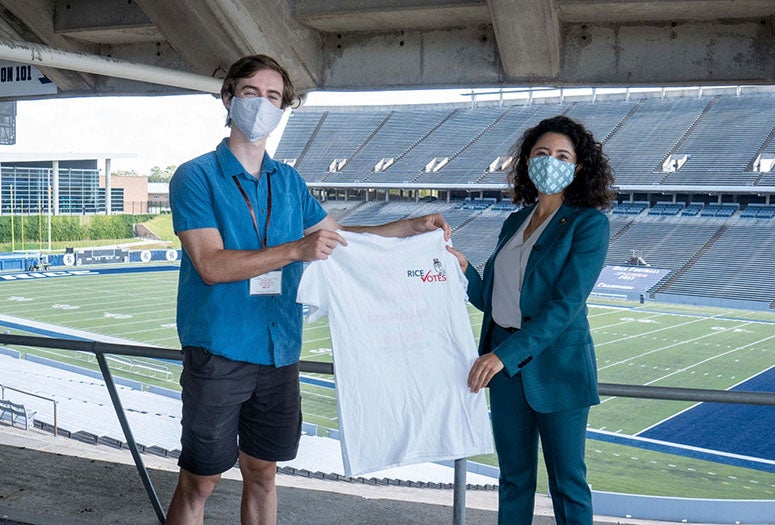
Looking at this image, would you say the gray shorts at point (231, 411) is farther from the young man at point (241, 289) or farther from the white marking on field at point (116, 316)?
the white marking on field at point (116, 316)

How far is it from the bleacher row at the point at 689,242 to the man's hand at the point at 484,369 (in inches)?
1009

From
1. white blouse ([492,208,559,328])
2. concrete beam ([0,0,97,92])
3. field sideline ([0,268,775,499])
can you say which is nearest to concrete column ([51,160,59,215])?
field sideline ([0,268,775,499])

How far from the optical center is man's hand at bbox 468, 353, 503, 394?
72.8 inches

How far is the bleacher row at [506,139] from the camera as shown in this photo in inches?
1265

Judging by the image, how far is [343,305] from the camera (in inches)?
76.2

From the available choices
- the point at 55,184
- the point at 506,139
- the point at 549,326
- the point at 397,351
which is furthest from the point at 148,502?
the point at 55,184

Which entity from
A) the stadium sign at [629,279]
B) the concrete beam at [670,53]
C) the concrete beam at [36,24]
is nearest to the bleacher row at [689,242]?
the stadium sign at [629,279]

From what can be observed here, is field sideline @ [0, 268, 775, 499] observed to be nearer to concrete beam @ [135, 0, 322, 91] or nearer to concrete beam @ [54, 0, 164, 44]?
concrete beam @ [54, 0, 164, 44]

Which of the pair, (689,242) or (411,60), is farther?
(689,242)

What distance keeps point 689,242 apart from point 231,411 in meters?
29.9

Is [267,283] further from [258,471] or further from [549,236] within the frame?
[549,236]

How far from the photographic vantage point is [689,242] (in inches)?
1165

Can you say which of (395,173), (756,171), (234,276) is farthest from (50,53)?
(395,173)

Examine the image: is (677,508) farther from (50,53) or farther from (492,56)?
(50,53)
